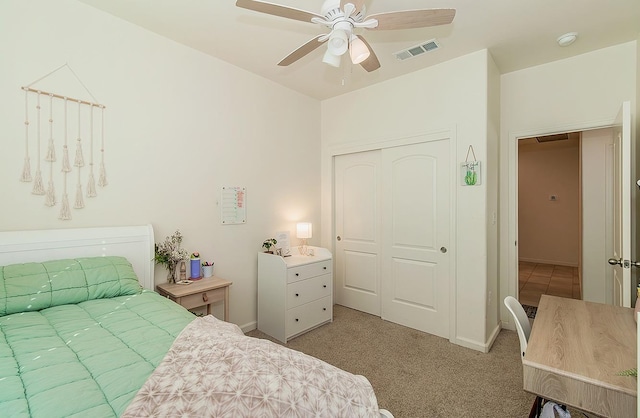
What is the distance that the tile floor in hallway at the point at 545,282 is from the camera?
4.37 meters

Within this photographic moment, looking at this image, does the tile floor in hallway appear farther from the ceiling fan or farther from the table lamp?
the ceiling fan

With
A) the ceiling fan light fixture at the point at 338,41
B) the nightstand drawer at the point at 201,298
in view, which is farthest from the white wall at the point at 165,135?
the ceiling fan light fixture at the point at 338,41

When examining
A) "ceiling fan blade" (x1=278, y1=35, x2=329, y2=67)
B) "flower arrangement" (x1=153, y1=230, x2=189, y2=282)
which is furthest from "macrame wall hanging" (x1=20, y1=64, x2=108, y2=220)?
"ceiling fan blade" (x1=278, y1=35, x2=329, y2=67)

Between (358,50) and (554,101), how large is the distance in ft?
7.98

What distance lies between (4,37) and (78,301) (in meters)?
1.71

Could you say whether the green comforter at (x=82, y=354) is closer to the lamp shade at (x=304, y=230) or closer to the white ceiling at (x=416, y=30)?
the white ceiling at (x=416, y=30)

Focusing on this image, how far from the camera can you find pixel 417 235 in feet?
10.6

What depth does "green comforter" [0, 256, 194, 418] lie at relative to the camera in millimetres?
843

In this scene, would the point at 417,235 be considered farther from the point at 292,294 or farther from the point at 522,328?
the point at 522,328

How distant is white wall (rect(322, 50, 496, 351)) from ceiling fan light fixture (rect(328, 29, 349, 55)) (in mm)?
1730

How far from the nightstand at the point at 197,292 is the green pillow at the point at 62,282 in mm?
422

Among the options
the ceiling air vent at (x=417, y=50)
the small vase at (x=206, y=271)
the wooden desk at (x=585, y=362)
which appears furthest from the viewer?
the small vase at (x=206, y=271)

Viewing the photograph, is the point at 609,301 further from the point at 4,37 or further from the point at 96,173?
the point at 4,37

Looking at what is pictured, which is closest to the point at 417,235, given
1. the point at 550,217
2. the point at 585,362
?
the point at 585,362
